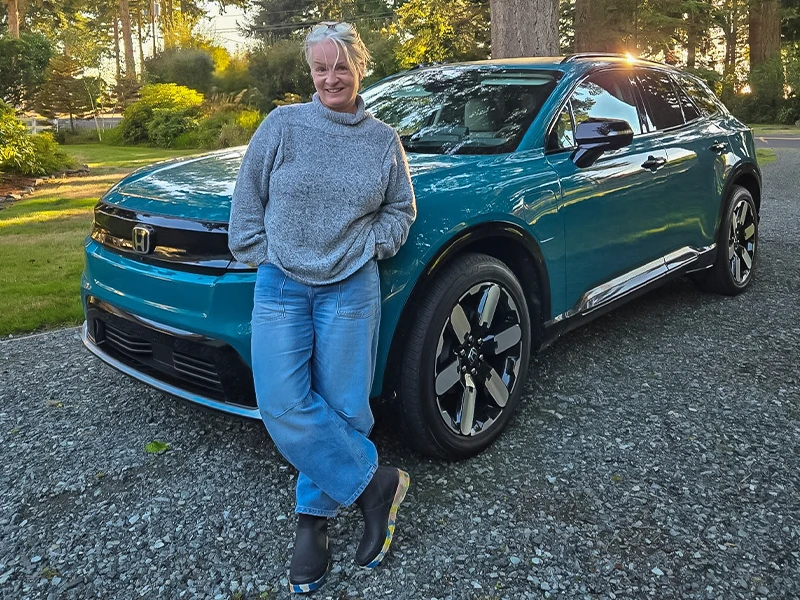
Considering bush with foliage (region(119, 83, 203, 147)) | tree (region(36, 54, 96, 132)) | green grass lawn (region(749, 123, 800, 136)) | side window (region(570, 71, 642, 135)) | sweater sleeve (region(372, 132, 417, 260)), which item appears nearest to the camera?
sweater sleeve (region(372, 132, 417, 260))

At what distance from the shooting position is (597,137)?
3.35m

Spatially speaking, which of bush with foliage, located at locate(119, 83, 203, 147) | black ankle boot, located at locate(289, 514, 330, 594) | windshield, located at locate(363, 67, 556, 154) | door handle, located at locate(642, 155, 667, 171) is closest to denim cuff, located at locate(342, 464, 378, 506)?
black ankle boot, located at locate(289, 514, 330, 594)

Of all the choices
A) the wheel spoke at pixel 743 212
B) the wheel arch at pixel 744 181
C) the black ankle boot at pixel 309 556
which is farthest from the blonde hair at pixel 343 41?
the wheel spoke at pixel 743 212

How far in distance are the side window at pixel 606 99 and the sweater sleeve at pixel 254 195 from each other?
1.89 m

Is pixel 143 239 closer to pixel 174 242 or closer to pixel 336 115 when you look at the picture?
pixel 174 242

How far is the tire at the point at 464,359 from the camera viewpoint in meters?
2.72

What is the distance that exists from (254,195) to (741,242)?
4179 millimetres

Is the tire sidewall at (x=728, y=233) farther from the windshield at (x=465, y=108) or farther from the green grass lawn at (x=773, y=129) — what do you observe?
the green grass lawn at (x=773, y=129)

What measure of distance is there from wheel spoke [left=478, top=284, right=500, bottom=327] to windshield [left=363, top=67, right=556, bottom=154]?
73cm

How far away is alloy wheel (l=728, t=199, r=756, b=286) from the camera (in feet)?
16.8

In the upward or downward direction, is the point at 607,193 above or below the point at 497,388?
above

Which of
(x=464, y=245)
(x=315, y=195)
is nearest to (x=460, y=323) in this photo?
(x=464, y=245)

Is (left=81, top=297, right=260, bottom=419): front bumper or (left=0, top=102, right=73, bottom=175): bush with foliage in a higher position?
(left=0, top=102, right=73, bottom=175): bush with foliage

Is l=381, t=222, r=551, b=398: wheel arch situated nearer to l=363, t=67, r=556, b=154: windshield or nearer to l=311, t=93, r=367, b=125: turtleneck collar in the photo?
l=363, t=67, r=556, b=154: windshield
